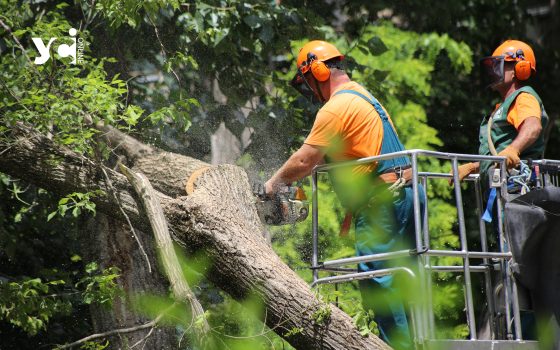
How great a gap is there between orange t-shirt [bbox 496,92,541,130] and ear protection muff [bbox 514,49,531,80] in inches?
13.4

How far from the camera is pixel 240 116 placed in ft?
29.3

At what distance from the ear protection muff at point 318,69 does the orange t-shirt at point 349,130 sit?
14.0 inches

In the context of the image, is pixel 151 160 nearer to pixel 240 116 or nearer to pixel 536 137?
pixel 240 116

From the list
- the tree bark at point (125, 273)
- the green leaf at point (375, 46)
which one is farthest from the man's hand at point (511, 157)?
the green leaf at point (375, 46)

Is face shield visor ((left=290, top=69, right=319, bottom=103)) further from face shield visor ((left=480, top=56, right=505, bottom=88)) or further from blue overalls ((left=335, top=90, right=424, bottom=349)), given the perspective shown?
face shield visor ((left=480, top=56, right=505, bottom=88))

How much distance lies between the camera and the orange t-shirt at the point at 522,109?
578 cm

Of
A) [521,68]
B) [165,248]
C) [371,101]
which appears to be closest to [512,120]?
[521,68]

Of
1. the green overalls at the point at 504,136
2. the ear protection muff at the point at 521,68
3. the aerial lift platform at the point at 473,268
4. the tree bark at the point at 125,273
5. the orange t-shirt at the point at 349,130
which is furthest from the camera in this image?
the tree bark at the point at 125,273

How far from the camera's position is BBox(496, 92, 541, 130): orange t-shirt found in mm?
5777

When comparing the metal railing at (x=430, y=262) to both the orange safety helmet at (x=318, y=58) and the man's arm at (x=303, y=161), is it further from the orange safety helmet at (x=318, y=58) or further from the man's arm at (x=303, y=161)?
the orange safety helmet at (x=318, y=58)

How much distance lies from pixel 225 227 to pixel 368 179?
97cm

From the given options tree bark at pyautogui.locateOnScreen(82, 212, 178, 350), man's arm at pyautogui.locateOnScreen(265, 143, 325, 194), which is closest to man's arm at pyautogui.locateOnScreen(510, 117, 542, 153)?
man's arm at pyautogui.locateOnScreen(265, 143, 325, 194)

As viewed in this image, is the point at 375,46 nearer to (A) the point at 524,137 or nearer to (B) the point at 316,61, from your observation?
(B) the point at 316,61

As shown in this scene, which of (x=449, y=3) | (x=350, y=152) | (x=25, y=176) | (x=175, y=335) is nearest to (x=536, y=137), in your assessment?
(x=350, y=152)
